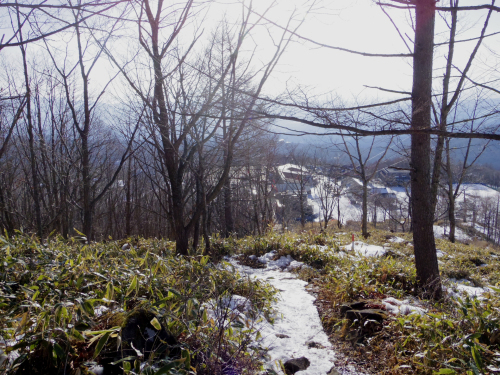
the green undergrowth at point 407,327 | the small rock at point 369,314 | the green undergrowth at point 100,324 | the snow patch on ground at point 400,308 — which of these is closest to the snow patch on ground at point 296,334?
the green undergrowth at point 407,327

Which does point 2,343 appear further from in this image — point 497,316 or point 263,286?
point 497,316

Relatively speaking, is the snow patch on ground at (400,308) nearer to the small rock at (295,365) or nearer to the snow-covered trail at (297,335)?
the snow-covered trail at (297,335)

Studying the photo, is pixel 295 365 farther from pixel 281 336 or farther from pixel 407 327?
pixel 407 327

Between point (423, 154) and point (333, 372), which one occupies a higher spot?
point (423, 154)

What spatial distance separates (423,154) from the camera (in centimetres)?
430

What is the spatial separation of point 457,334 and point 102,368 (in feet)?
8.52

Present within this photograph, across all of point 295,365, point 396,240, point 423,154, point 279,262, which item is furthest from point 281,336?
point 396,240

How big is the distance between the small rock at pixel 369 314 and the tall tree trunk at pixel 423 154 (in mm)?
956

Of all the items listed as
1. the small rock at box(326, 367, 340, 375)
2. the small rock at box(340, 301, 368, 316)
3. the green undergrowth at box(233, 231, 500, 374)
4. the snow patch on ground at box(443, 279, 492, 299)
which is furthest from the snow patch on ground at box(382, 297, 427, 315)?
the small rock at box(326, 367, 340, 375)

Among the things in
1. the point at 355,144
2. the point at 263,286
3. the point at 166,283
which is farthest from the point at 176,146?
the point at 355,144

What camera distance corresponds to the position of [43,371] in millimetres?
1643

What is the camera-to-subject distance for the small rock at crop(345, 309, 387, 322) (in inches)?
133

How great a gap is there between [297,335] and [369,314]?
839 mm

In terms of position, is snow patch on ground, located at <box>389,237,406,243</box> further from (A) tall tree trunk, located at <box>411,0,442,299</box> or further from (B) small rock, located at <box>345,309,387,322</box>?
(B) small rock, located at <box>345,309,387,322</box>
